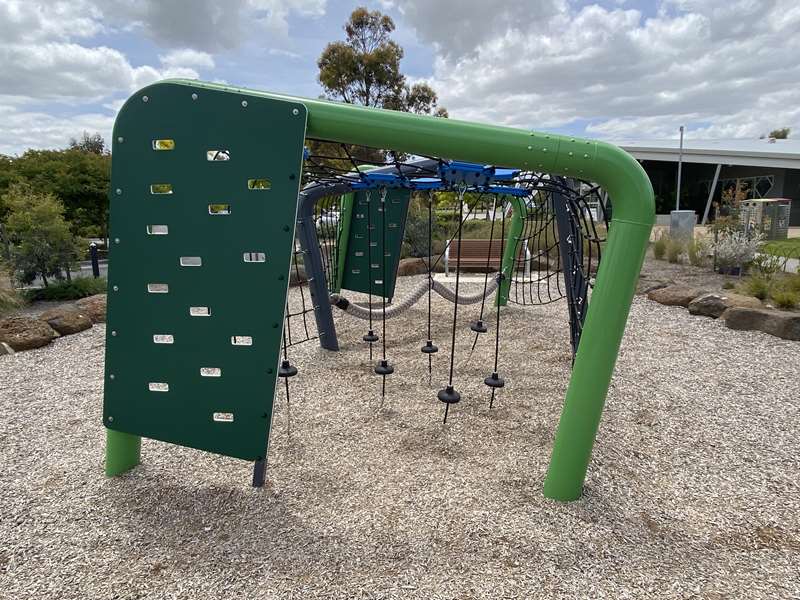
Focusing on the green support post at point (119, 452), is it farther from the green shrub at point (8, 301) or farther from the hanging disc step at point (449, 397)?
the green shrub at point (8, 301)

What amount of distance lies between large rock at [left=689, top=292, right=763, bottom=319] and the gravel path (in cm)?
206

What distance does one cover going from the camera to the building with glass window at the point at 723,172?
68.9 feet

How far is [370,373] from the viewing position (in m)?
4.47

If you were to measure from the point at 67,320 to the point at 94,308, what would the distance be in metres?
0.55

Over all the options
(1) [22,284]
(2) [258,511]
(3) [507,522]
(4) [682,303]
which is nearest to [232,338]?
(2) [258,511]

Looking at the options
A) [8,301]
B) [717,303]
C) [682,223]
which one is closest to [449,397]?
[717,303]

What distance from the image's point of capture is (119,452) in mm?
2713

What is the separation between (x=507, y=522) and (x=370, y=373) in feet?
7.59

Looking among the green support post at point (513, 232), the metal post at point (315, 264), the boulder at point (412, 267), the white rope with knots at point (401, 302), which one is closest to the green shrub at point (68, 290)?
the metal post at point (315, 264)

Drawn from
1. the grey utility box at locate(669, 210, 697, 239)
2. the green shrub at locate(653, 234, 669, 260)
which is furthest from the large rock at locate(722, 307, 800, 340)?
the grey utility box at locate(669, 210, 697, 239)

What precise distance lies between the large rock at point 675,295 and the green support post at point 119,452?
266 inches

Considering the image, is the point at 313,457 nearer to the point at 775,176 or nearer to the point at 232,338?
the point at 232,338

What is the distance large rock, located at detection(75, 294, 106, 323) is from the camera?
625 centimetres

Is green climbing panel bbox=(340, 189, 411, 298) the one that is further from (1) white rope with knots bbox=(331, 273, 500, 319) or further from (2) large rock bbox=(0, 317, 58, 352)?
(2) large rock bbox=(0, 317, 58, 352)
